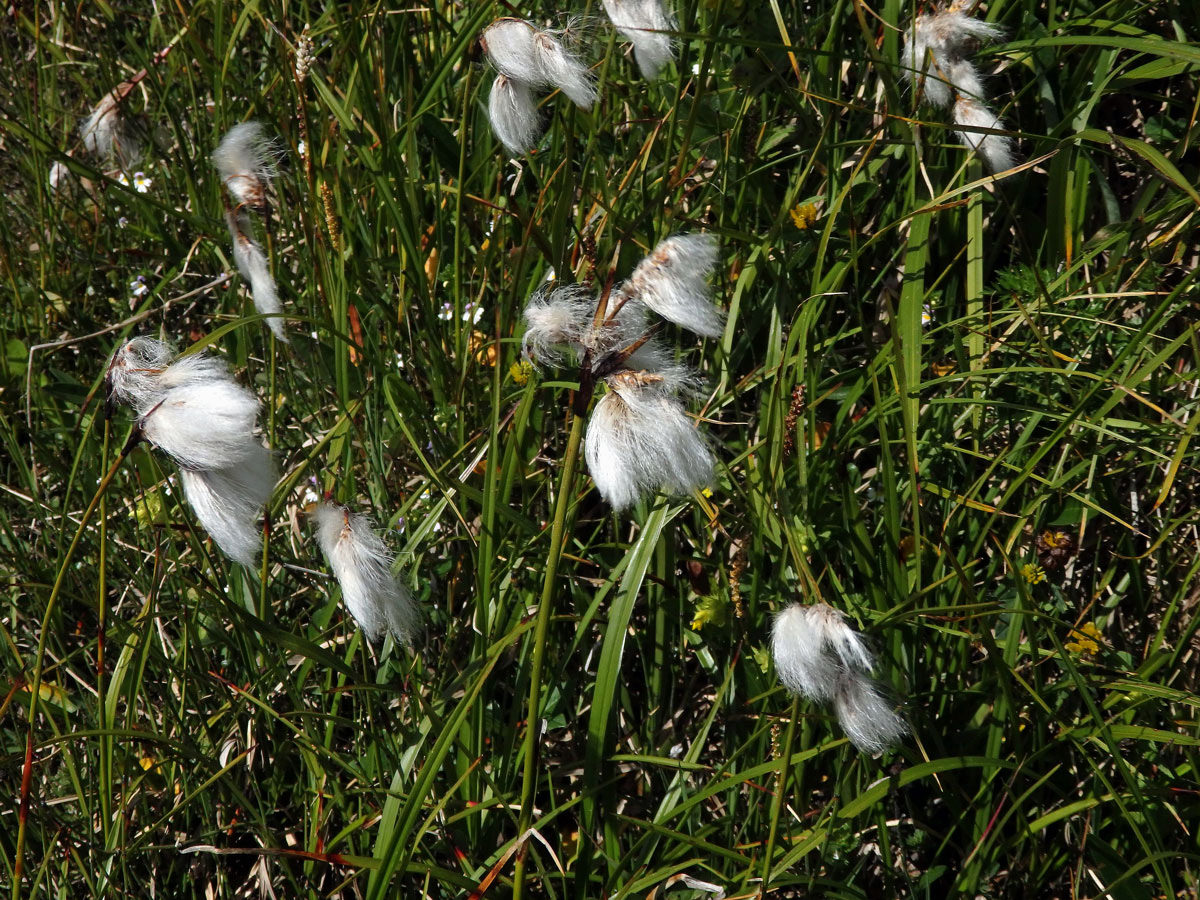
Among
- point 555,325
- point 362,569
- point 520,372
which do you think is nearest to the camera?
point 555,325

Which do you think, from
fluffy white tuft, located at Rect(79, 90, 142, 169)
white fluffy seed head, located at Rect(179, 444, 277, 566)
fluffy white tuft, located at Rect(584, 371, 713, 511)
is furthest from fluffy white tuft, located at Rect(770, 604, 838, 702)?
fluffy white tuft, located at Rect(79, 90, 142, 169)

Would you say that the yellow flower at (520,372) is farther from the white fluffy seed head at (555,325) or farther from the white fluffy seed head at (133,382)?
the white fluffy seed head at (133,382)

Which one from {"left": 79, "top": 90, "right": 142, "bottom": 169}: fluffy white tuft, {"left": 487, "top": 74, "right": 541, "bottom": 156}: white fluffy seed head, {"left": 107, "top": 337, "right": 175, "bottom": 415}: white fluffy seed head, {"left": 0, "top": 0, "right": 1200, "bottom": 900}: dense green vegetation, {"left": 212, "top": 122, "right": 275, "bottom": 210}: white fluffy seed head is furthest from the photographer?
{"left": 79, "top": 90, "right": 142, "bottom": 169}: fluffy white tuft

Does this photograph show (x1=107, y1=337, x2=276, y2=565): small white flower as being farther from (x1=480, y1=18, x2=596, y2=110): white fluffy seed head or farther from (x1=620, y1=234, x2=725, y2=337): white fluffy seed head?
(x1=480, y1=18, x2=596, y2=110): white fluffy seed head

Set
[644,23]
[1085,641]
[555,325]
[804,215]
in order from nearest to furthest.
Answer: [555,325] → [1085,641] → [644,23] → [804,215]

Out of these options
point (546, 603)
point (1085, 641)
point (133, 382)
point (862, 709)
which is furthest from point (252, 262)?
point (1085, 641)

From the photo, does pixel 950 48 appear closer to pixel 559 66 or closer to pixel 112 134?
pixel 559 66

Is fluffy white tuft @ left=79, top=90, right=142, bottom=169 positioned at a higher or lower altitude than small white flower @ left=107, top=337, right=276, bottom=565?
higher
